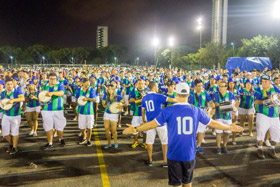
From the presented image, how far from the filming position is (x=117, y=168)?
19.2 ft

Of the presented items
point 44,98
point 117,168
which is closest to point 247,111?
point 117,168

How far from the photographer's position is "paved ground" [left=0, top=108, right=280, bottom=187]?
201 inches

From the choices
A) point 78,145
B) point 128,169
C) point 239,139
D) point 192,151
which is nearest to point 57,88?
point 78,145

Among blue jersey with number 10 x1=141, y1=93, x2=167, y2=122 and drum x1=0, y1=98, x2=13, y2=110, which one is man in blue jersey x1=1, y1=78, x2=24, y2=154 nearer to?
drum x1=0, y1=98, x2=13, y2=110

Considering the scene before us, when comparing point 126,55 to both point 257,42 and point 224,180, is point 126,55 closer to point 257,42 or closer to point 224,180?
point 257,42

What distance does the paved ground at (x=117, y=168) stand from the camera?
510 centimetres

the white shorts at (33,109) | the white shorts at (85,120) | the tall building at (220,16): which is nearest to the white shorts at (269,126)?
the white shorts at (85,120)

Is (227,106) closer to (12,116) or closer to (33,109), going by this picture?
(12,116)

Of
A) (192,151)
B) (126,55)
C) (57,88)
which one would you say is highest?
(126,55)

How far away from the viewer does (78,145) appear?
7727 millimetres

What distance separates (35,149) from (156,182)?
4260 mm

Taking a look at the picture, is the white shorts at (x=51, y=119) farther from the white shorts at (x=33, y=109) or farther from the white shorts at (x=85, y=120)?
the white shorts at (x=33, y=109)

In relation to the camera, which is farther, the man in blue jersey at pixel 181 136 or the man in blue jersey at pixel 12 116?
the man in blue jersey at pixel 12 116

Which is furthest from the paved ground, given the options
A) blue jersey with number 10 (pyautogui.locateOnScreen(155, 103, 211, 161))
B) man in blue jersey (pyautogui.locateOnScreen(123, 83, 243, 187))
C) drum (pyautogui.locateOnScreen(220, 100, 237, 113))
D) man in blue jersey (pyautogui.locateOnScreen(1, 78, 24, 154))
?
blue jersey with number 10 (pyautogui.locateOnScreen(155, 103, 211, 161))
